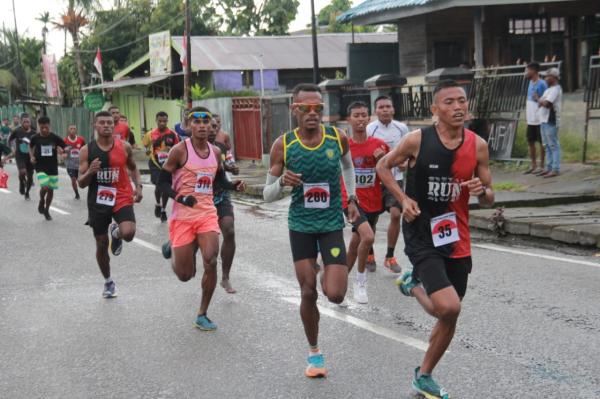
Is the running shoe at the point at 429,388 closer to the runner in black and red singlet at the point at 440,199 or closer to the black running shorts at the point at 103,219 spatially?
the runner in black and red singlet at the point at 440,199

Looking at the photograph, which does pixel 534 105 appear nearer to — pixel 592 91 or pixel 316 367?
pixel 592 91

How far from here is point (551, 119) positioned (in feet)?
53.5

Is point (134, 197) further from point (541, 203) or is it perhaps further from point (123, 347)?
point (541, 203)

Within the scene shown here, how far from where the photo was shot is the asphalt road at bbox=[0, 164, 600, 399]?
6.01 metres

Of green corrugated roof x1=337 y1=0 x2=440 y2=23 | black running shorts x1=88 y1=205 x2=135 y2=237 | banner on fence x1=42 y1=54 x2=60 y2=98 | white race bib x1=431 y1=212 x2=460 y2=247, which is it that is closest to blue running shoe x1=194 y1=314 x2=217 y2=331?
black running shorts x1=88 y1=205 x2=135 y2=237

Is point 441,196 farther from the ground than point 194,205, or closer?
farther from the ground

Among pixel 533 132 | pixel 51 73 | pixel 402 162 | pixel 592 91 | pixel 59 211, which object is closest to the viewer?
pixel 402 162

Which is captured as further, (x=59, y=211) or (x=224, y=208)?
(x=59, y=211)

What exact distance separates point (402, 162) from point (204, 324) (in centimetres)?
260

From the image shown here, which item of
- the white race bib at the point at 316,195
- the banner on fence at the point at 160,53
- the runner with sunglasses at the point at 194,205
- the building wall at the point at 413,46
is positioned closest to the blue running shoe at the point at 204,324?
the runner with sunglasses at the point at 194,205

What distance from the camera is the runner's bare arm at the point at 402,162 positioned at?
5.58m

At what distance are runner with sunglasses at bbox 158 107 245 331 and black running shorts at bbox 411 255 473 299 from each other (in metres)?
2.42

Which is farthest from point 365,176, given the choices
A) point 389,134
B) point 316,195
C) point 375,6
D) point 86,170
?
point 375,6

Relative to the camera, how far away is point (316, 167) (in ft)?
20.9
